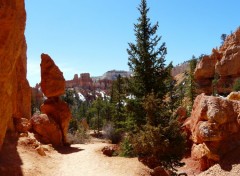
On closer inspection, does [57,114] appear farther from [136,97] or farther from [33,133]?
[136,97]

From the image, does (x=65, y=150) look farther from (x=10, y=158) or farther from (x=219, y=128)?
(x=219, y=128)

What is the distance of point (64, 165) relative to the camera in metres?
16.8

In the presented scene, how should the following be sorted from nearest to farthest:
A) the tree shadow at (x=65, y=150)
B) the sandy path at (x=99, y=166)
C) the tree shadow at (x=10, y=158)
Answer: the tree shadow at (x=10, y=158) → the sandy path at (x=99, y=166) → the tree shadow at (x=65, y=150)

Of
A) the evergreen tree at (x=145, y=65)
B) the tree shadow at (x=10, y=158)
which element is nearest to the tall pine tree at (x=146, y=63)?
the evergreen tree at (x=145, y=65)

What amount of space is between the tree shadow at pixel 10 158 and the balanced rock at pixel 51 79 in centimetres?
645

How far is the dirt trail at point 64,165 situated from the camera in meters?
13.9

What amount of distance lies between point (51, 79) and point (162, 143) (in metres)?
12.1

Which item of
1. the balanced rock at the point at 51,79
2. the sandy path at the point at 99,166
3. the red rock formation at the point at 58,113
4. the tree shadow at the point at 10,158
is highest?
the balanced rock at the point at 51,79

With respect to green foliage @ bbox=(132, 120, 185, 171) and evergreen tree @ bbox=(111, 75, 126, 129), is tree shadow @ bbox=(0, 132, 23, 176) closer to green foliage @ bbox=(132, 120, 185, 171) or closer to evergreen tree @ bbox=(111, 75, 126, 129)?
green foliage @ bbox=(132, 120, 185, 171)

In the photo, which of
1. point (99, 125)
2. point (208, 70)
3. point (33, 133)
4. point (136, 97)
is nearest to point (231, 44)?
point (208, 70)

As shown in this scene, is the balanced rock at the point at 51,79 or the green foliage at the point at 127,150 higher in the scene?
the balanced rock at the point at 51,79

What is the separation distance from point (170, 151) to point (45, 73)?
1254 centimetres

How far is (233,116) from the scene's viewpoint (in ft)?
57.0

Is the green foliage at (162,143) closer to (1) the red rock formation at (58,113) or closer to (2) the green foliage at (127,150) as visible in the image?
(2) the green foliage at (127,150)
